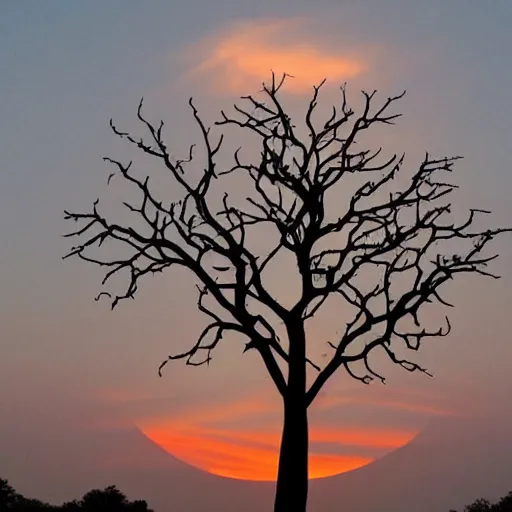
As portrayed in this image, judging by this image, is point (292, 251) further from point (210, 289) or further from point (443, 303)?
point (443, 303)

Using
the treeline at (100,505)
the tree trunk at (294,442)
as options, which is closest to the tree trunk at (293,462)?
the tree trunk at (294,442)

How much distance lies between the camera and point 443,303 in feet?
48.4

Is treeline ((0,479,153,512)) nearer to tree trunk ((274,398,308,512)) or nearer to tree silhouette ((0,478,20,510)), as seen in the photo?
tree silhouette ((0,478,20,510))

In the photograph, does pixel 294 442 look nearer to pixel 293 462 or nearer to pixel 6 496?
pixel 293 462

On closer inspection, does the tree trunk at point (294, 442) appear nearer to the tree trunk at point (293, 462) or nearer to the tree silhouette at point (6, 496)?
the tree trunk at point (293, 462)

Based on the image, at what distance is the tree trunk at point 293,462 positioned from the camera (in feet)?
46.1

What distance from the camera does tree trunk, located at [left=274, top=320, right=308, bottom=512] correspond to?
14062 mm

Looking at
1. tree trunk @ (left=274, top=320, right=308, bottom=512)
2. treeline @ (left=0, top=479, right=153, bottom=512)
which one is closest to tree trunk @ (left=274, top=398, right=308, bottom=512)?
tree trunk @ (left=274, top=320, right=308, bottom=512)

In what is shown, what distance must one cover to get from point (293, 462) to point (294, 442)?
251mm

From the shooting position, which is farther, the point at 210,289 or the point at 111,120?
the point at 111,120

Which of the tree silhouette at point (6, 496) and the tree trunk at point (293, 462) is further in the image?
the tree silhouette at point (6, 496)

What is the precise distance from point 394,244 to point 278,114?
2.34 metres

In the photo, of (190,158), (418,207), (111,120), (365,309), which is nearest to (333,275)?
(365,309)

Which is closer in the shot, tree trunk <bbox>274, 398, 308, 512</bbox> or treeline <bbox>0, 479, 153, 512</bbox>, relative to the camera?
tree trunk <bbox>274, 398, 308, 512</bbox>
